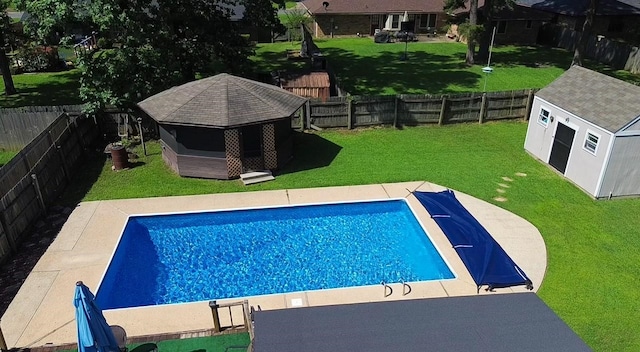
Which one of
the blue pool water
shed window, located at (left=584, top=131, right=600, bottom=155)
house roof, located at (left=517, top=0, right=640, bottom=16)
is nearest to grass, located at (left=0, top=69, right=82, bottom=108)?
the blue pool water

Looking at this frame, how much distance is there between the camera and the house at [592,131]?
1614 cm

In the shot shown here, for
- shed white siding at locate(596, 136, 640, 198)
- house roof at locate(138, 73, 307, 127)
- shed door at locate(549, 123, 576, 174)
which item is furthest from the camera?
A: shed door at locate(549, 123, 576, 174)

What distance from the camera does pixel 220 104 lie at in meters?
17.9

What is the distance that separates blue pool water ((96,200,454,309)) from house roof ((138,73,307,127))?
3.68m

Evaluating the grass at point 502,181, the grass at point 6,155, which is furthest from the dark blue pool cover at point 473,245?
the grass at point 6,155

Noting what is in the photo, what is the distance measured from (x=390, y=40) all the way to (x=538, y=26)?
13358 mm

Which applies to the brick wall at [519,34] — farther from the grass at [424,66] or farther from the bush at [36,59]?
the bush at [36,59]

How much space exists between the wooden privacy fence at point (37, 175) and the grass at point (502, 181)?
0.90 metres

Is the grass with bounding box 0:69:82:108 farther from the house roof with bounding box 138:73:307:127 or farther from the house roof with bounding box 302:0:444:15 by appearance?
the house roof with bounding box 302:0:444:15

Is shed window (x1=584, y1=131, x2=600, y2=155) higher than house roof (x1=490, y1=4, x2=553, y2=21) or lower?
lower

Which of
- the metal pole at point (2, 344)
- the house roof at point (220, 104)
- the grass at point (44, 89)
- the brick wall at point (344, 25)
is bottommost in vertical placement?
the metal pole at point (2, 344)

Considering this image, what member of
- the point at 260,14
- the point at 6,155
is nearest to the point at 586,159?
the point at 260,14

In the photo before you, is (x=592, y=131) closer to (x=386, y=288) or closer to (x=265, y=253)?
(x=386, y=288)

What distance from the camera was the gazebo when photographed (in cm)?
1767
